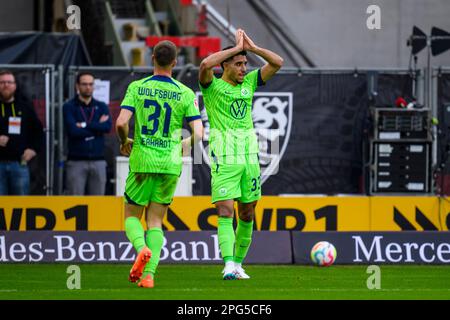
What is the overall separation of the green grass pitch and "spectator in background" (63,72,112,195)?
121 inches

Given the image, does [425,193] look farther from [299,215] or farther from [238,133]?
[238,133]

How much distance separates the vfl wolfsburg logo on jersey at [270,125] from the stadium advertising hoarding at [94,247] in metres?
3.55

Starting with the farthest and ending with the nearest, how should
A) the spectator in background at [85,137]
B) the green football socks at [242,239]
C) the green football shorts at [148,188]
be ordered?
the spectator in background at [85,137]
the green football socks at [242,239]
the green football shorts at [148,188]

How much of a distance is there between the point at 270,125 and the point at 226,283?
7.13 meters

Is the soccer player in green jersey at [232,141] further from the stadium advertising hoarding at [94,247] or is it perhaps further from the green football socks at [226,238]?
the stadium advertising hoarding at [94,247]

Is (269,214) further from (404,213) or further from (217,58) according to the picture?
(217,58)

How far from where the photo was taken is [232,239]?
12781 mm

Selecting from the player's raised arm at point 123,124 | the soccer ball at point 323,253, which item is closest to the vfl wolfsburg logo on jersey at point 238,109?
the player's raised arm at point 123,124

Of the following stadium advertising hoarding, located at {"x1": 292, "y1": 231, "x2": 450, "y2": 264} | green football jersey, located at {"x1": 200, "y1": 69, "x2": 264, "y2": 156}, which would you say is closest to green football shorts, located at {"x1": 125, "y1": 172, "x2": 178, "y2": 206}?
green football jersey, located at {"x1": 200, "y1": 69, "x2": 264, "y2": 156}

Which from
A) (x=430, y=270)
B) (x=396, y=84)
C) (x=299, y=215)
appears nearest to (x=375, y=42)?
(x=396, y=84)

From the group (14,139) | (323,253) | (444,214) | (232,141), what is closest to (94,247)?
(14,139)

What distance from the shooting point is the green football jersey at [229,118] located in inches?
507

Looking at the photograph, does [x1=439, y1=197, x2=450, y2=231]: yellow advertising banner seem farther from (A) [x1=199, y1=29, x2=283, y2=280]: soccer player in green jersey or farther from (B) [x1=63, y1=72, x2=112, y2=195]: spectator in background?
(B) [x1=63, y1=72, x2=112, y2=195]: spectator in background

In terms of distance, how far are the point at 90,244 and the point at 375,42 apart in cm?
854
